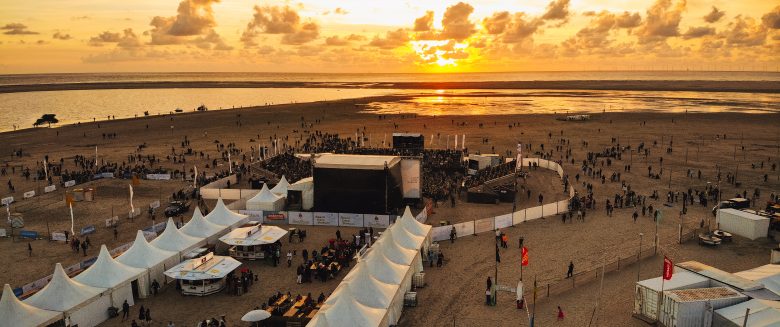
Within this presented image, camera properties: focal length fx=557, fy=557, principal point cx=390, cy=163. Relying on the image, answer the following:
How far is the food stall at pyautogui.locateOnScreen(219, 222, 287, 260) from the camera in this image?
28062 millimetres

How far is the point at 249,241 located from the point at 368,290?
390 inches

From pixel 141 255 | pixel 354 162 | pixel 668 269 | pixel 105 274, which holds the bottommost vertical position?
pixel 105 274

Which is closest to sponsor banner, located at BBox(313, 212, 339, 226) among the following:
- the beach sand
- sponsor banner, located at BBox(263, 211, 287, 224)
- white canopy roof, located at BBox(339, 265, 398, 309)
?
the beach sand

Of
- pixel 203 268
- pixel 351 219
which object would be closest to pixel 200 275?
pixel 203 268

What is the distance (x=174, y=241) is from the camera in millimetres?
27047

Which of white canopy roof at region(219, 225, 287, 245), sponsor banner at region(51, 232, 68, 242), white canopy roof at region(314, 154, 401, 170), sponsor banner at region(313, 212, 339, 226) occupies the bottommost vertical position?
sponsor banner at region(51, 232, 68, 242)

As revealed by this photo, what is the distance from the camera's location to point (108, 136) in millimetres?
80062

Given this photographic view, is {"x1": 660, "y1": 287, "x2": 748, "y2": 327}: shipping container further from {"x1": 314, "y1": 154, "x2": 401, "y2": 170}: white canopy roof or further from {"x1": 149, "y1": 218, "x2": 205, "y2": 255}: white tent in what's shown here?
{"x1": 149, "y1": 218, "x2": 205, "y2": 255}: white tent

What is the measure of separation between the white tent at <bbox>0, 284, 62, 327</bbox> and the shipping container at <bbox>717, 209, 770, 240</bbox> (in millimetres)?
34119

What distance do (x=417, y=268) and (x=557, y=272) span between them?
680cm

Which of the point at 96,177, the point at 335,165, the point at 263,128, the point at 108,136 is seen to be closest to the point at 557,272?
the point at 335,165

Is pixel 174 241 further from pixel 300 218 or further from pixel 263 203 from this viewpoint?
pixel 263 203

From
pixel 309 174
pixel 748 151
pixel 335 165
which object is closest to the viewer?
pixel 335 165

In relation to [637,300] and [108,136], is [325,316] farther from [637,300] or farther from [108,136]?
[108,136]
